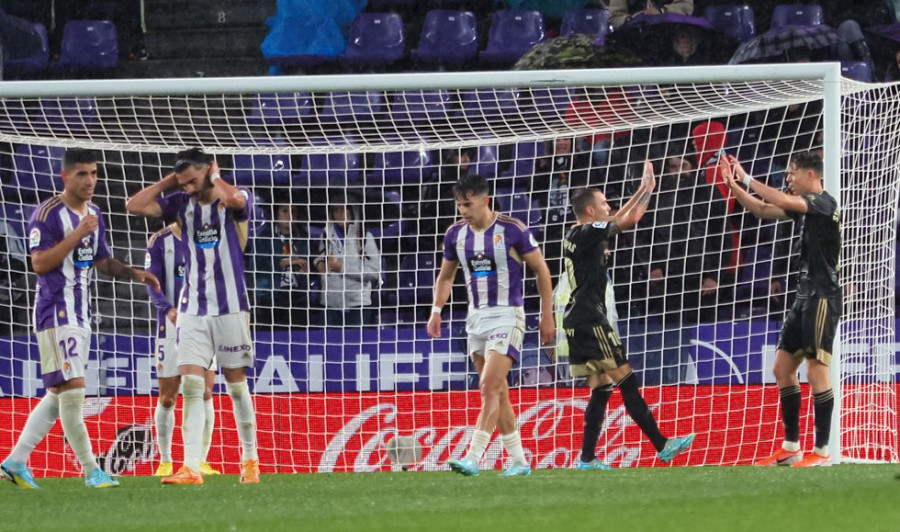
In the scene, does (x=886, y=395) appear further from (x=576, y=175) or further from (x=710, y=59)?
(x=710, y=59)

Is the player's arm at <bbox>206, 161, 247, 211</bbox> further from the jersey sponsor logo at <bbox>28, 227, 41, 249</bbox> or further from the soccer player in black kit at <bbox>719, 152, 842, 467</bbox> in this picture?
the soccer player in black kit at <bbox>719, 152, 842, 467</bbox>

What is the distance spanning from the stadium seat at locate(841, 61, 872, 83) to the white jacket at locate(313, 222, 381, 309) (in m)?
4.54

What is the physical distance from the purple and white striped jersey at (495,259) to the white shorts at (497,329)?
0.16 feet

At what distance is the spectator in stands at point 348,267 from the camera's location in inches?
405

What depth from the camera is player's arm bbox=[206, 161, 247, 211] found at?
23.9ft

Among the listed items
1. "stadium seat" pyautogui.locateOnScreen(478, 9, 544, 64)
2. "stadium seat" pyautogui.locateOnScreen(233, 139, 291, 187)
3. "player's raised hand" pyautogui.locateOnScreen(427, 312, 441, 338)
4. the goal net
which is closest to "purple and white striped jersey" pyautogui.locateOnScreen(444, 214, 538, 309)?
"player's raised hand" pyautogui.locateOnScreen(427, 312, 441, 338)

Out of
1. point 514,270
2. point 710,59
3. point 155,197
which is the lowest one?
point 514,270

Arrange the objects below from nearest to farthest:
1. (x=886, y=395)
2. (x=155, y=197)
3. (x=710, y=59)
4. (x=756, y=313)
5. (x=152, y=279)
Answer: (x=155, y=197) → (x=152, y=279) → (x=886, y=395) → (x=756, y=313) → (x=710, y=59)

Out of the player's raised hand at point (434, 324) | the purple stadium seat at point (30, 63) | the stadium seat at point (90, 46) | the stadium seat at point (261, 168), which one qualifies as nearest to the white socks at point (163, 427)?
the player's raised hand at point (434, 324)

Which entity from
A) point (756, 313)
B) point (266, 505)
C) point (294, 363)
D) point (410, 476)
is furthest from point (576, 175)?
point (266, 505)

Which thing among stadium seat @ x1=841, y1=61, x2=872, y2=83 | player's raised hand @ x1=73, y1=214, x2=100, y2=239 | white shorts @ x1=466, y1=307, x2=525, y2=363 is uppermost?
stadium seat @ x1=841, y1=61, x2=872, y2=83

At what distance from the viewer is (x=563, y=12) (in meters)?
14.2

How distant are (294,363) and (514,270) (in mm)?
2507

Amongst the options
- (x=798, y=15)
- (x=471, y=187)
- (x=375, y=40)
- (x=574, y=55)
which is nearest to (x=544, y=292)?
(x=471, y=187)
